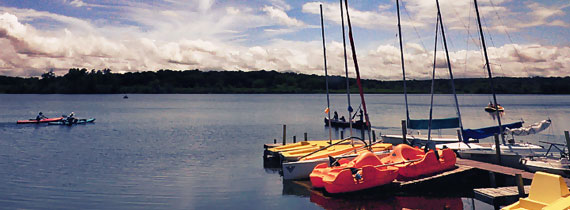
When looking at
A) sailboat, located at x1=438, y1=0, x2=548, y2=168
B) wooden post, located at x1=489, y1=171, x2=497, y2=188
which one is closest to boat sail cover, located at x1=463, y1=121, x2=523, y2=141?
sailboat, located at x1=438, y1=0, x2=548, y2=168

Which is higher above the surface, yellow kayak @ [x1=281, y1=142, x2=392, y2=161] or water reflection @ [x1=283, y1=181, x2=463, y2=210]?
yellow kayak @ [x1=281, y1=142, x2=392, y2=161]

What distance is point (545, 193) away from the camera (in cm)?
1132

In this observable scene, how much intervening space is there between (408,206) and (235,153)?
60.0 feet

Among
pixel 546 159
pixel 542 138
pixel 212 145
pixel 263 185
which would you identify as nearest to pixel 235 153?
pixel 212 145

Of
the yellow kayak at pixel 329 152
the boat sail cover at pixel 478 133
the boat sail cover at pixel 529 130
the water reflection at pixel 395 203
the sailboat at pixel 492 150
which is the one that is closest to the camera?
the water reflection at pixel 395 203

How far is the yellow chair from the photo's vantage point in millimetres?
10891

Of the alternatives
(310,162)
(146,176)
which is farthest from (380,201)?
→ (146,176)

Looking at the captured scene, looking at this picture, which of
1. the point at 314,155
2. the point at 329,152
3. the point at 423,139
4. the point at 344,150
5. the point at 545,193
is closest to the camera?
the point at 545,193

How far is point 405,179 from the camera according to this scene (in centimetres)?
1992

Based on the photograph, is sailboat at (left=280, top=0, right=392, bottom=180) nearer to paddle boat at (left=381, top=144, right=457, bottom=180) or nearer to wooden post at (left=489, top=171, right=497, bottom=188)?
paddle boat at (left=381, top=144, right=457, bottom=180)

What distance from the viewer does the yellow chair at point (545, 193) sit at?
10.9 metres

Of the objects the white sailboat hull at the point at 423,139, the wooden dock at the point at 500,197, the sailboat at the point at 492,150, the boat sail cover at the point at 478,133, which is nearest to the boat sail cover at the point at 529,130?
the sailboat at the point at 492,150

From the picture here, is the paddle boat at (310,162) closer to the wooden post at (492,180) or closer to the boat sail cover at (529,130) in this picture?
the wooden post at (492,180)

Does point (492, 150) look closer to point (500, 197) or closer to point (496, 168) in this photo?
point (496, 168)
